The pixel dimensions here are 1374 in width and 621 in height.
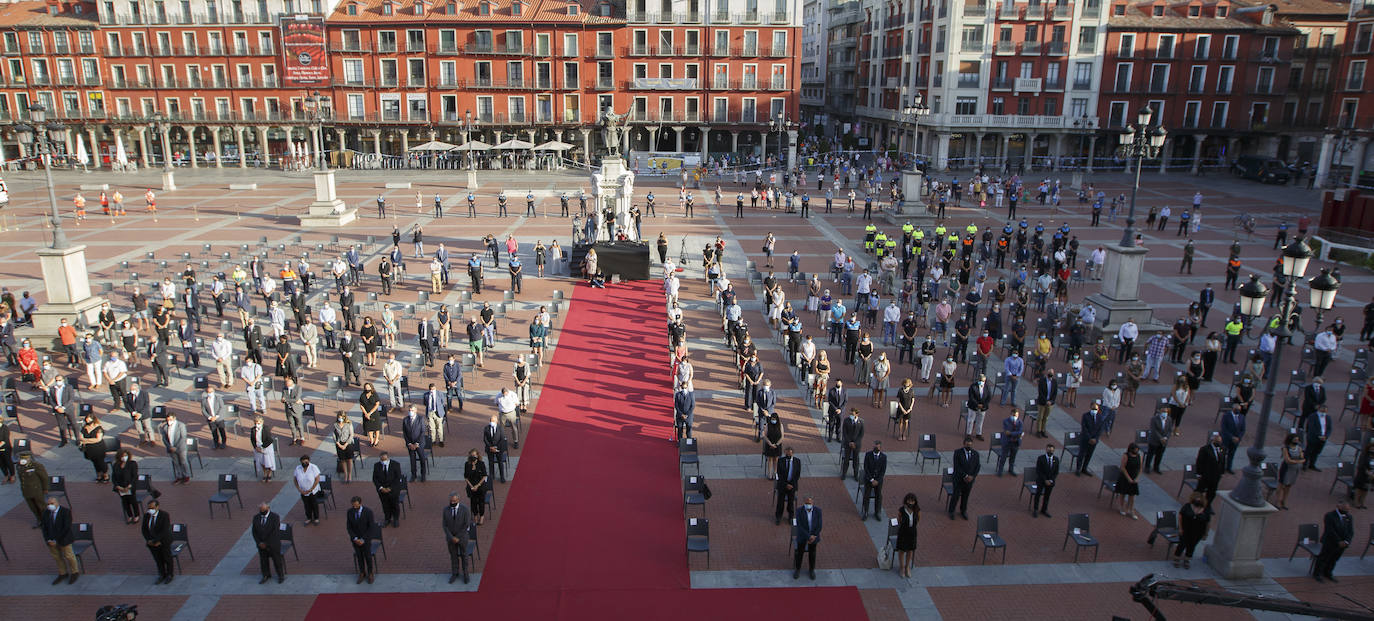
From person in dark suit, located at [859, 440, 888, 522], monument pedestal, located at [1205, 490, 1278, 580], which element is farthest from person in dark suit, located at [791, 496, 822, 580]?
monument pedestal, located at [1205, 490, 1278, 580]

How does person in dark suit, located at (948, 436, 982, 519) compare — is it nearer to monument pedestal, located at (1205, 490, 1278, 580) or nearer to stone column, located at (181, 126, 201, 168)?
monument pedestal, located at (1205, 490, 1278, 580)

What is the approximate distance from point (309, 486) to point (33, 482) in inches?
158

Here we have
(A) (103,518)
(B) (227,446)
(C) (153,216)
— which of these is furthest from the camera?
(C) (153,216)

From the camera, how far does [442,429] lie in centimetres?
1600

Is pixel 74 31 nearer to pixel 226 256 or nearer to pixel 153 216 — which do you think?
pixel 153 216

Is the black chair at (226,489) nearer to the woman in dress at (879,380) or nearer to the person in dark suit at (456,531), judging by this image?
the person in dark suit at (456,531)

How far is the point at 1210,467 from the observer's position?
13375 millimetres

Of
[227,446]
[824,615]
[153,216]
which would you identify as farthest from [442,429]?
[153,216]

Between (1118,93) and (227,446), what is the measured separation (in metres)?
62.7

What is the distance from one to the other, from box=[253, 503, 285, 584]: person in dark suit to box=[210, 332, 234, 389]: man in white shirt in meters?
8.06

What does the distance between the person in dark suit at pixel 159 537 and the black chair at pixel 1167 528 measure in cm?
1401

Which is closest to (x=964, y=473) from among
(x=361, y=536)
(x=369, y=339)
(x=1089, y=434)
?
(x=1089, y=434)

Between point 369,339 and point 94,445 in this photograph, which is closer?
A: point 94,445

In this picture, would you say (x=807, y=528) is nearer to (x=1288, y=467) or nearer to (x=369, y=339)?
(x=1288, y=467)
